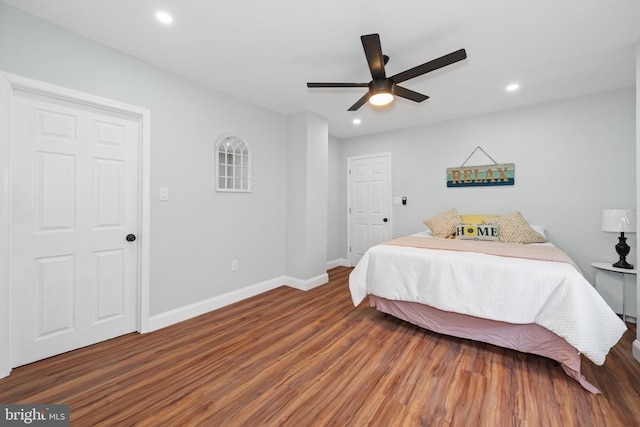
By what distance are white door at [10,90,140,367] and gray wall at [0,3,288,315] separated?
20 cm

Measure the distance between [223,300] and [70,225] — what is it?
5.35 feet

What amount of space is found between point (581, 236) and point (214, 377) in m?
4.24

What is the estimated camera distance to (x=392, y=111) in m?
3.68

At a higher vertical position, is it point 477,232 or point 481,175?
point 481,175

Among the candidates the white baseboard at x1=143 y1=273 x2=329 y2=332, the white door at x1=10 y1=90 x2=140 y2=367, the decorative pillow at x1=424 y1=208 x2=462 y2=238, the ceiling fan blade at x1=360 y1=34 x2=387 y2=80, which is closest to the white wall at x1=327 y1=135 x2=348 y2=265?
the white baseboard at x1=143 y1=273 x2=329 y2=332

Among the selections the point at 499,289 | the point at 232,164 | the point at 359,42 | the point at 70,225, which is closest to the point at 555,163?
the point at 499,289

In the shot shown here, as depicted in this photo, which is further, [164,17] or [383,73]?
[383,73]

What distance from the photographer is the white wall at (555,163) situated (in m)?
3.02

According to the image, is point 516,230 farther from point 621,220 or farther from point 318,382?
point 318,382

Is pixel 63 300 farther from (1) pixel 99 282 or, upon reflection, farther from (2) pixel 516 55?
(2) pixel 516 55

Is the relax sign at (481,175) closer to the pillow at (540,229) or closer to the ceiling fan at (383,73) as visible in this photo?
the pillow at (540,229)

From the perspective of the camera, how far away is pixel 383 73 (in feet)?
7.00

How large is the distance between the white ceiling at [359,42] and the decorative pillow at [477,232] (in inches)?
63.1

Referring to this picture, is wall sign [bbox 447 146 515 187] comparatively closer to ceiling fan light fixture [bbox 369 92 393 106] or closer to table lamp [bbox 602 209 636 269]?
table lamp [bbox 602 209 636 269]
